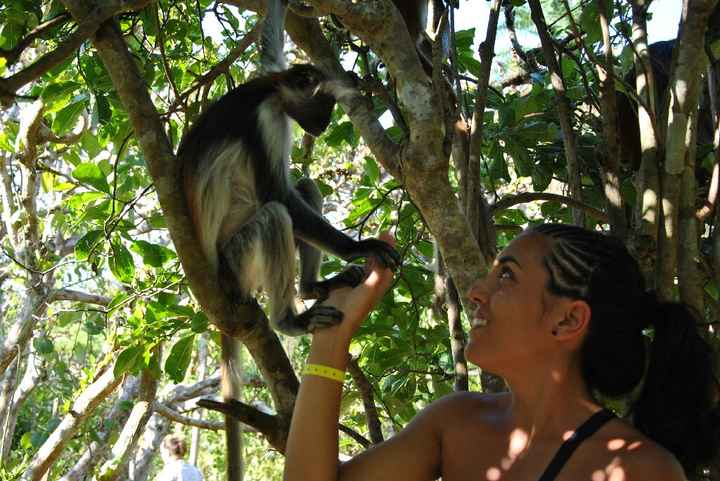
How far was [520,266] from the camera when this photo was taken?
1803mm

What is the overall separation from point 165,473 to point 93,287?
6.05m

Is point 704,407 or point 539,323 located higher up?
point 539,323

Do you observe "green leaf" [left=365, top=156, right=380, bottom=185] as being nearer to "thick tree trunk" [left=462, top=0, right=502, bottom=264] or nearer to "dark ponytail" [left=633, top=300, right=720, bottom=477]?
"thick tree trunk" [left=462, top=0, right=502, bottom=264]

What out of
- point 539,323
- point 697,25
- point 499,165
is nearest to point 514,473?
point 539,323

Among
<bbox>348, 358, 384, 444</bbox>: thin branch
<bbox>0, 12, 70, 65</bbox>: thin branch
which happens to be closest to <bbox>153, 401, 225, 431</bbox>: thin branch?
<bbox>348, 358, 384, 444</bbox>: thin branch

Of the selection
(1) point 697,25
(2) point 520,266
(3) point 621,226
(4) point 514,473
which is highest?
(1) point 697,25

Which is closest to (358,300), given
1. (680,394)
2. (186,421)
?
(680,394)

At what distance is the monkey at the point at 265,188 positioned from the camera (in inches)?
132

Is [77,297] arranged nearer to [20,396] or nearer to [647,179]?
[20,396]

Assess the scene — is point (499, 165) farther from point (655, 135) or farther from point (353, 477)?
point (353, 477)

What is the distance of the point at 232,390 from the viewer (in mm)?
3279

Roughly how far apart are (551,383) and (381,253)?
653mm

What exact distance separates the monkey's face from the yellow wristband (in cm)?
196

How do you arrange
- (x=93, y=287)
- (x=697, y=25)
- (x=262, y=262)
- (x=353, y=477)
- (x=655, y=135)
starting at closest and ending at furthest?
(x=353, y=477)
(x=697, y=25)
(x=655, y=135)
(x=262, y=262)
(x=93, y=287)
